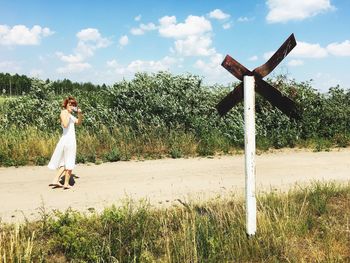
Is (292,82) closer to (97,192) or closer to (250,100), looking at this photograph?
(97,192)

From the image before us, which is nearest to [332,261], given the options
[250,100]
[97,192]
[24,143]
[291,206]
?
[291,206]

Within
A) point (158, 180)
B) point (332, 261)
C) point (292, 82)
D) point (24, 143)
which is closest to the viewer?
point (332, 261)

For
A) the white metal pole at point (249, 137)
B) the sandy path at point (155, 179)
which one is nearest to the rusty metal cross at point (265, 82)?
the white metal pole at point (249, 137)

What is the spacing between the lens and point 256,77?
578 cm

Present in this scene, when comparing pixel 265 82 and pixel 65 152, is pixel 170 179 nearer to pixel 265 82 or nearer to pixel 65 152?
pixel 65 152

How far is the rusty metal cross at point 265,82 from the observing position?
5508 mm

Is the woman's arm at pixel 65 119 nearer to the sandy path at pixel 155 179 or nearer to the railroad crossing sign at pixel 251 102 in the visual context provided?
the sandy path at pixel 155 179

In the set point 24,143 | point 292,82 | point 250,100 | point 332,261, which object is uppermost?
point 292,82

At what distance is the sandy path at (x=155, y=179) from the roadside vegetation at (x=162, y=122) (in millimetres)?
1201

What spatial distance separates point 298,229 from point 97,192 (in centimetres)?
449

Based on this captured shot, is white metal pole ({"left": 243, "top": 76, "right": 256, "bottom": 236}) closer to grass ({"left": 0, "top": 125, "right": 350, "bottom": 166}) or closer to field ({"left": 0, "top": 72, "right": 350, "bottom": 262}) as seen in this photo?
field ({"left": 0, "top": 72, "right": 350, "bottom": 262})

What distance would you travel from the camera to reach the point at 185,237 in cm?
580

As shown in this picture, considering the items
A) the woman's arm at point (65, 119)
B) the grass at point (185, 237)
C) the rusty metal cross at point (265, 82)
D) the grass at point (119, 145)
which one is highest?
the rusty metal cross at point (265, 82)

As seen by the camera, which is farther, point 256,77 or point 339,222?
point 339,222
